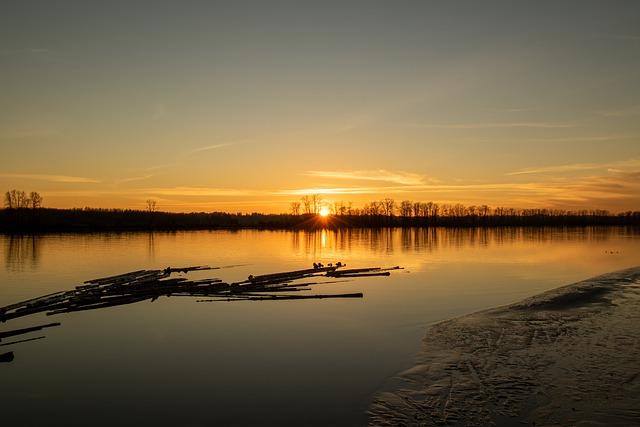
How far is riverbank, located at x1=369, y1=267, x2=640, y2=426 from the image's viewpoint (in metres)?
10.5

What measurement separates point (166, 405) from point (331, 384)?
441 centimetres

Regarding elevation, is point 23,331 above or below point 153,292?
above

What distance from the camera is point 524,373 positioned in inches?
519

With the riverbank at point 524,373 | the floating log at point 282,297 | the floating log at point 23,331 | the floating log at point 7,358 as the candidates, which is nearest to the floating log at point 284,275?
the floating log at point 282,297

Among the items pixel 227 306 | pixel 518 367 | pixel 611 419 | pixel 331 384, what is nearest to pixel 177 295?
pixel 227 306

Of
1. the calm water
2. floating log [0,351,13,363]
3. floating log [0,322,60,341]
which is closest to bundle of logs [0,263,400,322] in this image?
the calm water

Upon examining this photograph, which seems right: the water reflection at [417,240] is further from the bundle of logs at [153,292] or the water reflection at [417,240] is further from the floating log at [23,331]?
the floating log at [23,331]

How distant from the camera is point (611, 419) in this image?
10.1 metres

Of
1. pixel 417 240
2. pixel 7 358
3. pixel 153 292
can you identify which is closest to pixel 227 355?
pixel 7 358

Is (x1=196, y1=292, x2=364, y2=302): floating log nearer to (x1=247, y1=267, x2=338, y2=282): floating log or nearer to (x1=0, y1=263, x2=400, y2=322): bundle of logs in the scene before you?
(x1=0, y1=263, x2=400, y2=322): bundle of logs

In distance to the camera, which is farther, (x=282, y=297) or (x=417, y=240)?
(x=417, y=240)

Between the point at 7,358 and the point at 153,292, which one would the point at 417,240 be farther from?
the point at 7,358

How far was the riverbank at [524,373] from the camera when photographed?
10.5m

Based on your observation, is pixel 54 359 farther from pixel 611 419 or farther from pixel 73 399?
pixel 611 419
